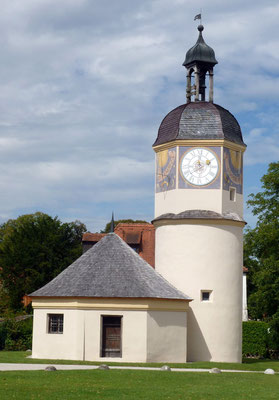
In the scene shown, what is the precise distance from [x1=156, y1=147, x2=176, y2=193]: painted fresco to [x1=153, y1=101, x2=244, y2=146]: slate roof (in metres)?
0.68

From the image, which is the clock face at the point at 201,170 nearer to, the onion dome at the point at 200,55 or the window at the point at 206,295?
the window at the point at 206,295

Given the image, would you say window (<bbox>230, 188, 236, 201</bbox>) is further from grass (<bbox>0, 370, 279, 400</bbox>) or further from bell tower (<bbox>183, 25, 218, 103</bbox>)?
grass (<bbox>0, 370, 279, 400</bbox>)

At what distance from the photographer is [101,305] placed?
32.2 meters

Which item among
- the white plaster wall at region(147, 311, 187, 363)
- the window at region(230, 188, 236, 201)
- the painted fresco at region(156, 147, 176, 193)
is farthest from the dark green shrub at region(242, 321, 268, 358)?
the white plaster wall at region(147, 311, 187, 363)

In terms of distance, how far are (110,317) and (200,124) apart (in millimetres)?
11202

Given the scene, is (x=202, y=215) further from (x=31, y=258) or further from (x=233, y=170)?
(x=31, y=258)

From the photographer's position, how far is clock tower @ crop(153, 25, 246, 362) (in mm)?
35500

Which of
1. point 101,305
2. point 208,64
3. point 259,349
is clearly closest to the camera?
point 101,305

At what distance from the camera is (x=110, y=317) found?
106 feet

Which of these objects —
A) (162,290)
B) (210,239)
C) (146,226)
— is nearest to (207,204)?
(210,239)

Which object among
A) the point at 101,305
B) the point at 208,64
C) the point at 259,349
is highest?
the point at 208,64

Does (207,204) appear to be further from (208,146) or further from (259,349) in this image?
(259,349)

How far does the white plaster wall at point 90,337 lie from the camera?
105ft

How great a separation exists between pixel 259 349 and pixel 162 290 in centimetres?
1764
